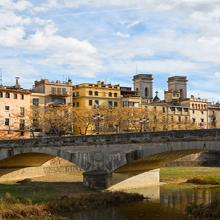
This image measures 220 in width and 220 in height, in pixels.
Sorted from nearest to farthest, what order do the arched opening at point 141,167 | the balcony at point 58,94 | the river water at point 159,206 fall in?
the river water at point 159,206
the arched opening at point 141,167
the balcony at point 58,94

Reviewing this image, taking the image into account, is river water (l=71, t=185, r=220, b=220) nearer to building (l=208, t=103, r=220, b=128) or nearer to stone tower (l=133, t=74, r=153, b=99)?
building (l=208, t=103, r=220, b=128)

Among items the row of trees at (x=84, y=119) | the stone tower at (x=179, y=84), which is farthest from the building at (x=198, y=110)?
the row of trees at (x=84, y=119)

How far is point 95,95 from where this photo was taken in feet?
382

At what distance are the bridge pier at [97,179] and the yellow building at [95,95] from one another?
197ft

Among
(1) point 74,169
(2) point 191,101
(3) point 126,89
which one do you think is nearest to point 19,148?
(1) point 74,169

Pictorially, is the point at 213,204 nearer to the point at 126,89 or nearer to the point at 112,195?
the point at 112,195

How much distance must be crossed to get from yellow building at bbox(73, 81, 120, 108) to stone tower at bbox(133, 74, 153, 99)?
73.2 feet

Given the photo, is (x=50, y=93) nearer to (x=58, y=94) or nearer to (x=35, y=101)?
(x=58, y=94)

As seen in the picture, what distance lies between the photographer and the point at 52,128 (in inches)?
3967

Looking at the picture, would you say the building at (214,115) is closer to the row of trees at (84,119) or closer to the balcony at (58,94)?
the row of trees at (84,119)

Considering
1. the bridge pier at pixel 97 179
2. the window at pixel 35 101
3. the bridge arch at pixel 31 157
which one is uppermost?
the window at pixel 35 101

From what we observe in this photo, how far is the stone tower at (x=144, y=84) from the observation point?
141750 mm

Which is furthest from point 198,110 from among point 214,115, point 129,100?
point 129,100

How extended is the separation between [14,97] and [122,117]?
22.3 metres
